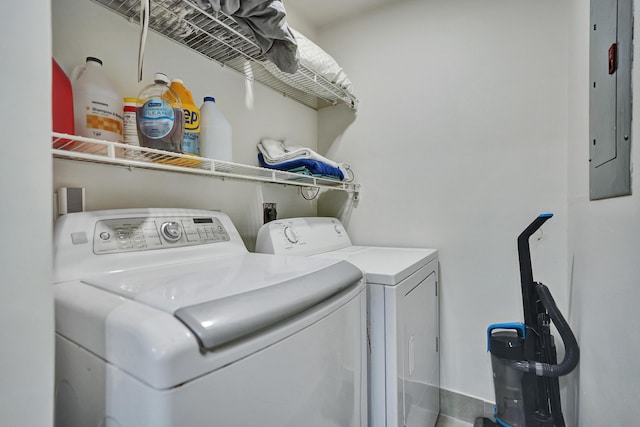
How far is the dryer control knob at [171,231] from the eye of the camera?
105 centimetres

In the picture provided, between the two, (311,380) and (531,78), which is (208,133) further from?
(531,78)

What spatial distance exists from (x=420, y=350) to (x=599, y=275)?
0.76 metres

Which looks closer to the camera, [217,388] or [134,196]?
[217,388]

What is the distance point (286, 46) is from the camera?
131 cm

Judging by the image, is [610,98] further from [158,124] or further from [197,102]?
[197,102]

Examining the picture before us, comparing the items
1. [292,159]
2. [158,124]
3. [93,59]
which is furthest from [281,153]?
[93,59]

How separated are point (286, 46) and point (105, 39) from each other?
0.71 metres

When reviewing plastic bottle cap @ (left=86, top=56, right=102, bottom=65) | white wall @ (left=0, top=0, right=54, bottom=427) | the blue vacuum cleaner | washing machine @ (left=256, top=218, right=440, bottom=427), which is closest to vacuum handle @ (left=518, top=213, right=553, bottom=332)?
the blue vacuum cleaner

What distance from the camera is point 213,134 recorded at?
1.26 metres

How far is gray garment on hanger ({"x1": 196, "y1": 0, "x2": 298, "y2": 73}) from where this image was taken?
100 cm

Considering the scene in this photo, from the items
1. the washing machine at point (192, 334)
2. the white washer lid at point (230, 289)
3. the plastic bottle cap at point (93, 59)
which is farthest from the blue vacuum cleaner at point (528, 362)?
the plastic bottle cap at point (93, 59)

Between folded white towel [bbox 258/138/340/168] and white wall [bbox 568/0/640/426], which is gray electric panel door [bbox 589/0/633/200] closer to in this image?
white wall [bbox 568/0/640/426]

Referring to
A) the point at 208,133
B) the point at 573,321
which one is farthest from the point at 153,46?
the point at 573,321

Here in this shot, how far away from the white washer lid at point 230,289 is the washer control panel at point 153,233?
10 centimetres
